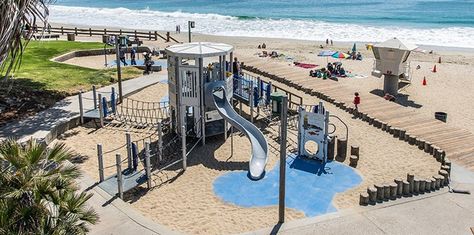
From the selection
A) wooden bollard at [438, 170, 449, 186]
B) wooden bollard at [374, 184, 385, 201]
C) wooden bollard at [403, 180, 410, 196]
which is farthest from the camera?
wooden bollard at [438, 170, 449, 186]

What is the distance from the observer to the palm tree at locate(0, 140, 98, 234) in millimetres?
7668

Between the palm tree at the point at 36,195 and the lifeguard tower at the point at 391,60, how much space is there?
76.2 feet

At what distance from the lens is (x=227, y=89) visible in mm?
19781

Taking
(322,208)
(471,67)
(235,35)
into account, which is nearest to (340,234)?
(322,208)

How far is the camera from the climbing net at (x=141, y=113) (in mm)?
22031

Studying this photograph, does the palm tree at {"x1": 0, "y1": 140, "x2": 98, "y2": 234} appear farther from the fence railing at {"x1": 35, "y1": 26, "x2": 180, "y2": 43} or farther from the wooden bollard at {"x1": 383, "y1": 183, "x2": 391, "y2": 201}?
the fence railing at {"x1": 35, "y1": 26, "x2": 180, "y2": 43}

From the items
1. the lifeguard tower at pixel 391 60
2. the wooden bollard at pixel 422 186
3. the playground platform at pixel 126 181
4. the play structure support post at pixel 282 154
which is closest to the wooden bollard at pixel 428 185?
the wooden bollard at pixel 422 186

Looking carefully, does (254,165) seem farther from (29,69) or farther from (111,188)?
(29,69)

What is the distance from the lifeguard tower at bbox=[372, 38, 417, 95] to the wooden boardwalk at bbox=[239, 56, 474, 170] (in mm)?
3126

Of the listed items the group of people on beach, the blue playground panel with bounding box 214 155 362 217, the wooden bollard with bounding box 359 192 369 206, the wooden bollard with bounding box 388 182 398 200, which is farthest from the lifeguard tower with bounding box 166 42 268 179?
the group of people on beach

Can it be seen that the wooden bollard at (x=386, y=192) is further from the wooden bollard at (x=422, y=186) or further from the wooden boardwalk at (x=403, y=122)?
the wooden boardwalk at (x=403, y=122)

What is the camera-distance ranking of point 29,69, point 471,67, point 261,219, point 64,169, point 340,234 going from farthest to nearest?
point 471,67
point 29,69
point 261,219
point 340,234
point 64,169

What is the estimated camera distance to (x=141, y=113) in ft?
76.0

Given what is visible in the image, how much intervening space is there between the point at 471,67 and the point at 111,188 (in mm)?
35141
